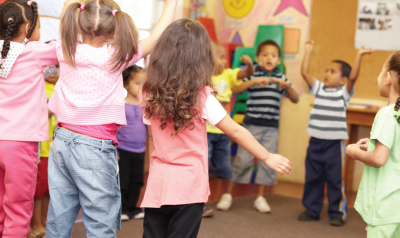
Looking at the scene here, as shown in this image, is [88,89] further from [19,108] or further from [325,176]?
[325,176]

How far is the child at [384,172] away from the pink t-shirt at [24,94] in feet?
4.49

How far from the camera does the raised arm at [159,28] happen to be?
174 centimetres

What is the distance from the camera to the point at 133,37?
1665 millimetres

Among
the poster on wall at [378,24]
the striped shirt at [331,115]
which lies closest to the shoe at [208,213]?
the striped shirt at [331,115]

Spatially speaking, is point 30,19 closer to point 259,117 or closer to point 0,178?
point 0,178

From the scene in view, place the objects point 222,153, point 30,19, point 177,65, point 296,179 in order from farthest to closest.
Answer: point 296,179 → point 222,153 → point 30,19 → point 177,65

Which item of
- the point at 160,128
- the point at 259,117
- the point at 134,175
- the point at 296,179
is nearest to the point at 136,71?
the point at 134,175

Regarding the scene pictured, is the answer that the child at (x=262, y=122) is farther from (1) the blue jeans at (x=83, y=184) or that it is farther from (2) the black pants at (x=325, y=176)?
(1) the blue jeans at (x=83, y=184)

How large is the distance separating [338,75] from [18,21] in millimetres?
2300

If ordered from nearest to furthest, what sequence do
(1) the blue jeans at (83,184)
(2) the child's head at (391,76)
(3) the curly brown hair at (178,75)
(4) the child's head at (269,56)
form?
(3) the curly brown hair at (178,75), (1) the blue jeans at (83,184), (2) the child's head at (391,76), (4) the child's head at (269,56)

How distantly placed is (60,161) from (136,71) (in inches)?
58.4

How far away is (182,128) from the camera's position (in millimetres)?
1515

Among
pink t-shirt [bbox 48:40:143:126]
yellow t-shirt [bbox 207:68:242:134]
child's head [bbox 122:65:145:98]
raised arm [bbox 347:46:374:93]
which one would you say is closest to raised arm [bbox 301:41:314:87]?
raised arm [bbox 347:46:374:93]

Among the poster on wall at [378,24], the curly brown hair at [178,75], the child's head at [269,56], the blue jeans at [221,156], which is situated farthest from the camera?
the poster on wall at [378,24]
